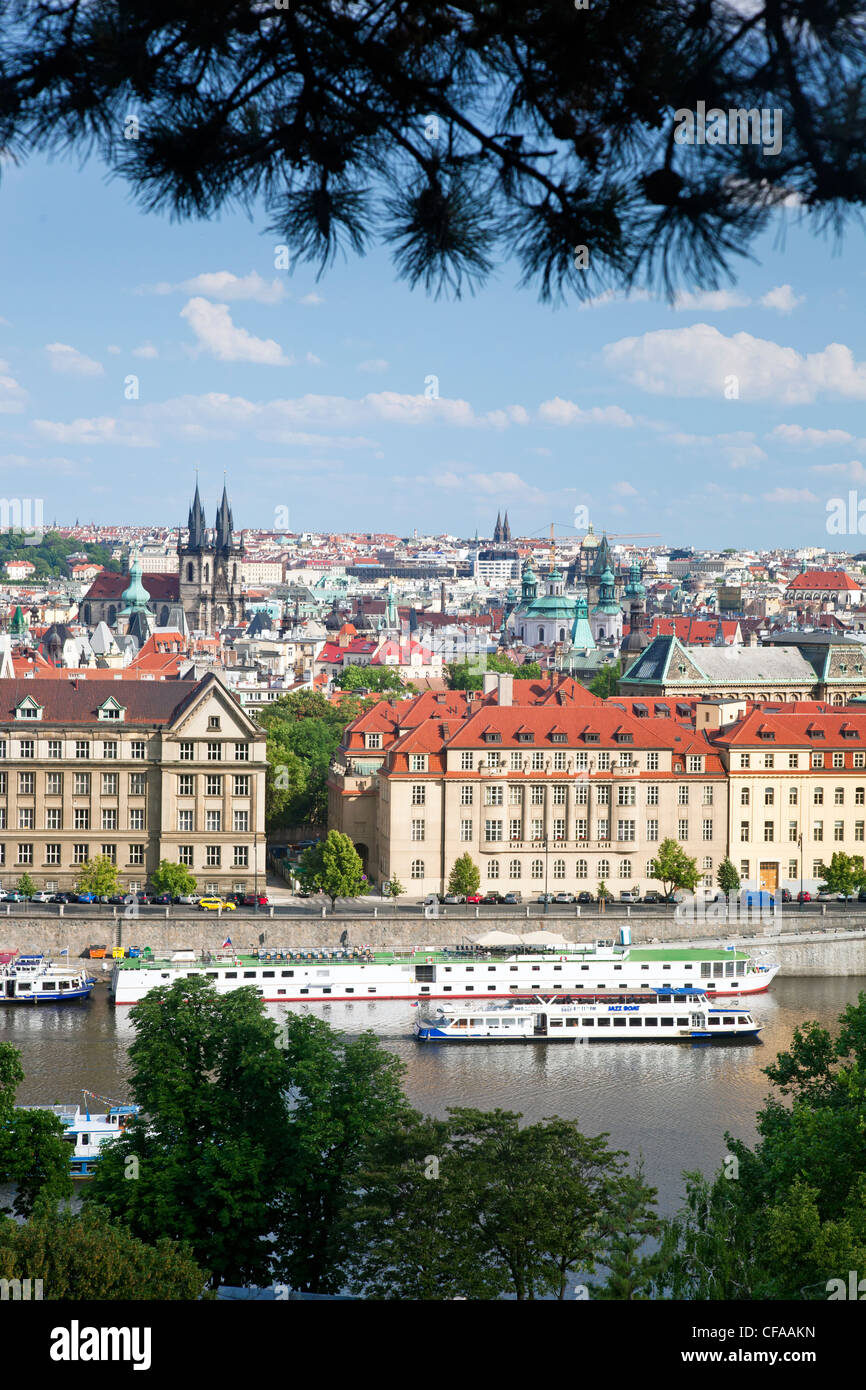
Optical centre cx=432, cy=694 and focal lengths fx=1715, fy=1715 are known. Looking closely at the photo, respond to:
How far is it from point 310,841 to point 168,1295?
112ft

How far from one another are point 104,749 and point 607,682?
33427 millimetres

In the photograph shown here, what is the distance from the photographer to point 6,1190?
774 inches

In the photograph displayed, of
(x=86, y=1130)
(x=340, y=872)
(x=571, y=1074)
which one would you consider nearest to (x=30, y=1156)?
(x=86, y=1130)

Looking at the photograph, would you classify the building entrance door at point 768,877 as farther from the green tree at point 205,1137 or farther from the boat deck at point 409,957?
the green tree at point 205,1137

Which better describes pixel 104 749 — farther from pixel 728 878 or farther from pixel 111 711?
pixel 728 878

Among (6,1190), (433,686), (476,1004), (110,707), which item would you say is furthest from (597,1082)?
(433,686)

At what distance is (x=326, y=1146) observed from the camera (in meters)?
16.9

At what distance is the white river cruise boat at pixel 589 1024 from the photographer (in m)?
30.5

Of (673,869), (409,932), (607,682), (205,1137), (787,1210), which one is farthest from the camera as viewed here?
(607,682)

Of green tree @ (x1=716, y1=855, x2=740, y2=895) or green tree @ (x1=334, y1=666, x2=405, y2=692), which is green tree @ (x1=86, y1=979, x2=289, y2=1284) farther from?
green tree @ (x1=334, y1=666, x2=405, y2=692)

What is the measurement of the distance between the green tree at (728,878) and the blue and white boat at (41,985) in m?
14.0

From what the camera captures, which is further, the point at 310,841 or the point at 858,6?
the point at 310,841

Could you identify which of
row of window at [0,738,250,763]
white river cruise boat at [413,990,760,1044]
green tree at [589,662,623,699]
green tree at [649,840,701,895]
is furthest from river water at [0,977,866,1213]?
green tree at [589,662,623,699]
